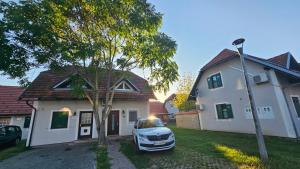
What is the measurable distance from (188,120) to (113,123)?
1006 cm

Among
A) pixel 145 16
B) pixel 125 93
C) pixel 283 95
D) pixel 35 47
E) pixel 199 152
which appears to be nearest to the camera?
pixel 199 152

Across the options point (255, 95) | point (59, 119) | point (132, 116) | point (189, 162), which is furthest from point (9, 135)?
point (255, 95)

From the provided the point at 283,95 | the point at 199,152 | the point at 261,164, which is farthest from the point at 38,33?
the point at 283,95

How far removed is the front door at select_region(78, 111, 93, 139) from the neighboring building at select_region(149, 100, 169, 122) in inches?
912

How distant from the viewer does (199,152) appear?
25.3ft

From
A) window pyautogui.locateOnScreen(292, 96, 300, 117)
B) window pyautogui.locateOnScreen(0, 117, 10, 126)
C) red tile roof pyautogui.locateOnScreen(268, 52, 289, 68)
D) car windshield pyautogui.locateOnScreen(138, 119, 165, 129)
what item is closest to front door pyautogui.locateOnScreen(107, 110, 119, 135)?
car windshield pyautogui.locateOnScreen(138, 119, 165, 129)

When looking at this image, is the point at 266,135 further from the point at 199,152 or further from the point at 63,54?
the point at 63,54

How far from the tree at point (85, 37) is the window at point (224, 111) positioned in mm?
6464

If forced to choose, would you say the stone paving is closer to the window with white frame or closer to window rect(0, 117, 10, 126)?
the window with white frame

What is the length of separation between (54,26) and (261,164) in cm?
1218

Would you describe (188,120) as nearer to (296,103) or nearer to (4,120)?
(296,103)

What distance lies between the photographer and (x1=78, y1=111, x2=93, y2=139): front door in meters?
13.1

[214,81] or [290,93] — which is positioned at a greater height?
[214,81]

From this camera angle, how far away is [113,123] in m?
14.5
